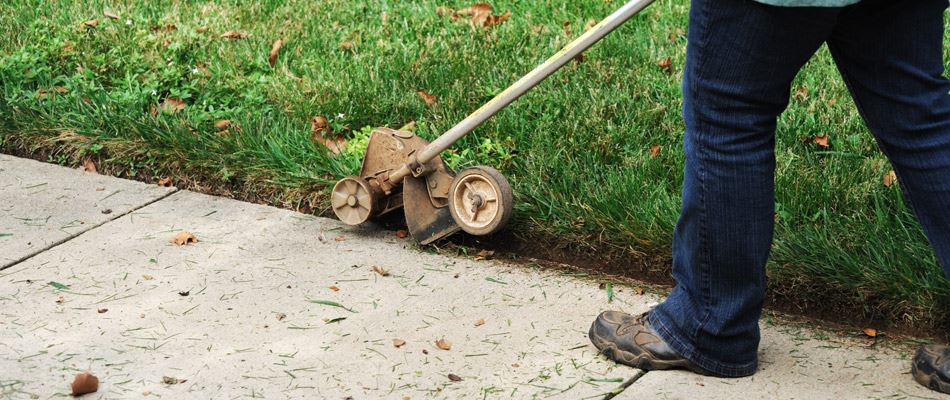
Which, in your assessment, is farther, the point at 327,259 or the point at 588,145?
the point at 588,145

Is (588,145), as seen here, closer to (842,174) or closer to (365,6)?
(842,174)

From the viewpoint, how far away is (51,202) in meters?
3.98

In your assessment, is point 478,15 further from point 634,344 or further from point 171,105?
point 634,344

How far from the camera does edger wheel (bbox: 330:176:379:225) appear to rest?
3.57m

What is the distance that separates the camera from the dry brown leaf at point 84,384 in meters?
2.72

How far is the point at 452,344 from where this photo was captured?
2.98 metres

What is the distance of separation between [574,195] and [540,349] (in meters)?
0.81

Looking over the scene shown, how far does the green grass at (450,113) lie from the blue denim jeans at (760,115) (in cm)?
54

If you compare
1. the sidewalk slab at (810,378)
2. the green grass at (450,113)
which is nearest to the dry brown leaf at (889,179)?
the green grass at (450,113)

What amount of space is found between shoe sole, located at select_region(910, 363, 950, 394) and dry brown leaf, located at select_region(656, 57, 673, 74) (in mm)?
2108

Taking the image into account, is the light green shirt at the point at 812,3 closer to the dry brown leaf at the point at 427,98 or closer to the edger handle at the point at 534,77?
the edger handle at the point at 534,77

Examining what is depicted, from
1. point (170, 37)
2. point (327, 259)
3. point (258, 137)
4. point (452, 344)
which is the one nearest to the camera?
point (452, 344)

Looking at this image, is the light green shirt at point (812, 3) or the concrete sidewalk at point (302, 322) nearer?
the light green shirt at point (812, 3)

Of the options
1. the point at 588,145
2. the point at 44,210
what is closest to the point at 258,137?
the point at 44,210
